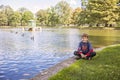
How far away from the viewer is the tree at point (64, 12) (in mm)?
122562

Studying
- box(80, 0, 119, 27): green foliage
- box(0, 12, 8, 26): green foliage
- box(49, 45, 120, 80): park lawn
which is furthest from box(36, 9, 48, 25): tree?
box(49, 45, 120, 80): park lawn

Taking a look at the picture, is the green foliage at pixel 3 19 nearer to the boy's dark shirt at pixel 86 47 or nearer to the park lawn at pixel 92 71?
the boy's dark shirt at pixel 86 47

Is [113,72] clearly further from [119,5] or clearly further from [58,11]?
[58,11]

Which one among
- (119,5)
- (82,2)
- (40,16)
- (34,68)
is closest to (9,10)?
(40,16)

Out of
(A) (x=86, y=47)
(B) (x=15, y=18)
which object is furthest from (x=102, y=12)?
(A) (x=86, y=47)

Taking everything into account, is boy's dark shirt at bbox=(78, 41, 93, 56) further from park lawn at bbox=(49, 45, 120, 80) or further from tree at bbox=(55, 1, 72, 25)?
tree at bbox=(55, 1, 72, 25)

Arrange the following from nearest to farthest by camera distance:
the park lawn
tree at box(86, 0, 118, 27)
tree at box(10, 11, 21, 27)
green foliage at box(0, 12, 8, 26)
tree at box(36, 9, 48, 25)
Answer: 1. the park lawn
2. tree at box(86, 0, 118, 27)
3. green foliage at box(0, 12, 8, 26)
4. tree at box(10, 11, 21, 27)
5. tree at box(36, 9, 48, 25)

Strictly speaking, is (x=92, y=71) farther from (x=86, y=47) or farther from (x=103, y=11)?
(x=103, y=11)

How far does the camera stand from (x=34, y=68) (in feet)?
42.2

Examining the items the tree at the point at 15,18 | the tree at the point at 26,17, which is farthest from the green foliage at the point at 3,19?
the tree at the point at 26,17

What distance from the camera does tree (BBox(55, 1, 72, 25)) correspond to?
123m

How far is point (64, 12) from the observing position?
124m

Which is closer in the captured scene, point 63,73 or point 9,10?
point 63,73

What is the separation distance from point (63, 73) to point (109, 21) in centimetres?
6892
